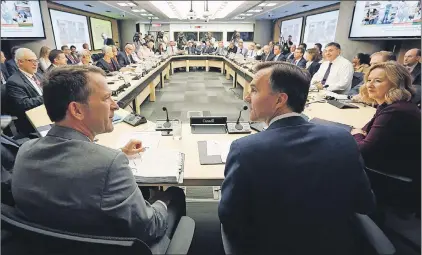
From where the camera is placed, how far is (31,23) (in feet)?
20.5

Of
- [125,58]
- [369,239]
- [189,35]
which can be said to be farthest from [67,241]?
[189,35]

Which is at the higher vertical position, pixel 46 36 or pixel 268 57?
pixel 46 36

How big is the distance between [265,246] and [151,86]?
18.0 feet

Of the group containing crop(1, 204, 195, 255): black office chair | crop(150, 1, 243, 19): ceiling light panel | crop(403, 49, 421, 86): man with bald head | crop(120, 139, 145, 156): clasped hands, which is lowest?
crop(120, 139, 145, 156): clasped hands

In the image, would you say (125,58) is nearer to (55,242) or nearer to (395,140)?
(395,140)

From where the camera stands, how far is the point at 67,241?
0.66 m

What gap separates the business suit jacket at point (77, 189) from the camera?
78 cm

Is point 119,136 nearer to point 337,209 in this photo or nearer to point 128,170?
point 128,170

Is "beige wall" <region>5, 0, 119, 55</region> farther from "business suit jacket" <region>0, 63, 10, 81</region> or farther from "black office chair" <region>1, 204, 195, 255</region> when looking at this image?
"black office chair" <region>1, 204, 195, 255</region>

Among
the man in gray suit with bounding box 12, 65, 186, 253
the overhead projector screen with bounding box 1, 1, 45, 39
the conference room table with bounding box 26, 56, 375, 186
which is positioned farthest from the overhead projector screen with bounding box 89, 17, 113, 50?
the man in gray suit with bounding box 12, 65, 186, 253

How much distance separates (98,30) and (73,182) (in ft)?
44.8

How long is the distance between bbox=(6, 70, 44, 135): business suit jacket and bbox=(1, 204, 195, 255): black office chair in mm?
2297

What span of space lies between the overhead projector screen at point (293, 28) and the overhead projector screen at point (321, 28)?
2.09ft

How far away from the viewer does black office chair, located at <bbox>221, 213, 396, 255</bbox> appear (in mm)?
900
